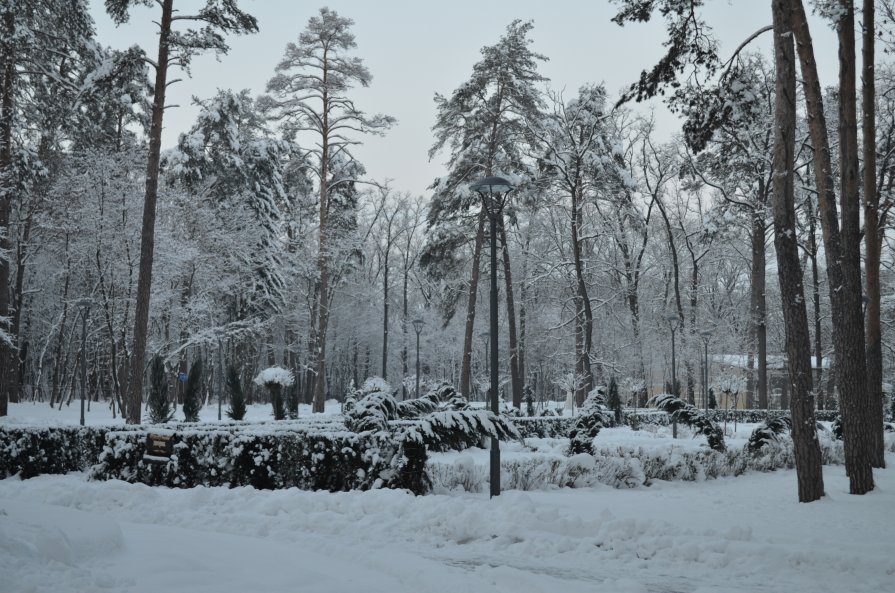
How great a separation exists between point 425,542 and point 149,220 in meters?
10.4

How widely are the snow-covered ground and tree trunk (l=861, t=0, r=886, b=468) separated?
2.33 metres

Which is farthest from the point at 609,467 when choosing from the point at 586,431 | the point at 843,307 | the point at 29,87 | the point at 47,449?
the point at 29,87

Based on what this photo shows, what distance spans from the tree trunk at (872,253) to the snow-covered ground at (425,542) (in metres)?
2.33

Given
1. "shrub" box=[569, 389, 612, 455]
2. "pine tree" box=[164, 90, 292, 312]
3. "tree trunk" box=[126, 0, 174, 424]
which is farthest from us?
"pine tree" box=[164, 90, 292, 312]

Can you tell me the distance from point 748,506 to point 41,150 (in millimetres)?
23837

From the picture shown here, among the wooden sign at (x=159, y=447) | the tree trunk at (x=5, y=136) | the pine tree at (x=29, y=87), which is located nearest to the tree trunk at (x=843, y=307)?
the wooden sign at (x=159, y=447)

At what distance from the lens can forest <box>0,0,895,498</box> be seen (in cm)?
975

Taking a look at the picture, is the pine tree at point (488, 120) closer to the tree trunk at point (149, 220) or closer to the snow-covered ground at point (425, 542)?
the tree trunk at point (149, 220)

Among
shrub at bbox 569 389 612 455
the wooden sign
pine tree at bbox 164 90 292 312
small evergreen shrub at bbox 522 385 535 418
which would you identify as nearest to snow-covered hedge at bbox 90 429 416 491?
the wooden sign

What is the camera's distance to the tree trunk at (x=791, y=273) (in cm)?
873

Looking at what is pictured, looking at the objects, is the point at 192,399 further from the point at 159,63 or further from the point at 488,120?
the point at 488,120

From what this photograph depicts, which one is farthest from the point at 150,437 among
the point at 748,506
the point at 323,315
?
the point at 323,315

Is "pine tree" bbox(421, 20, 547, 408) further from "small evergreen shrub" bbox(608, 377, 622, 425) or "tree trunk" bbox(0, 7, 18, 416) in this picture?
"tree trunk" bbox(0, 7, 18, 416)

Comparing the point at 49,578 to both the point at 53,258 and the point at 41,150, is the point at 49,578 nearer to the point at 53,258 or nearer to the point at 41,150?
the point at 41,150
